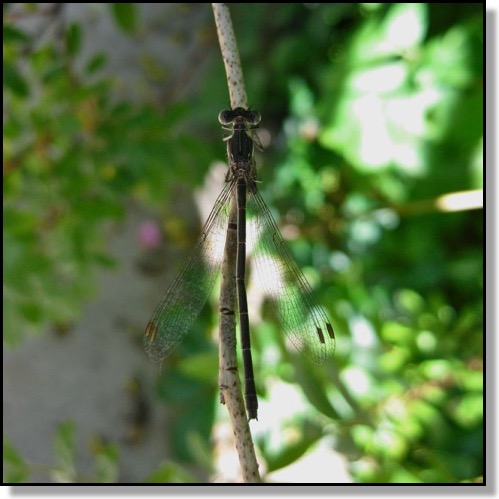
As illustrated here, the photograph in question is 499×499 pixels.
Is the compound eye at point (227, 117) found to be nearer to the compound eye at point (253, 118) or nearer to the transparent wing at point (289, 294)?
the compound eye at point (253, 118)

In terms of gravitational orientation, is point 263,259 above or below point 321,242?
below

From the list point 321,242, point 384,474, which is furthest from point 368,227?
point 384,474

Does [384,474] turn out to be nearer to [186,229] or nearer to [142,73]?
[186,229]

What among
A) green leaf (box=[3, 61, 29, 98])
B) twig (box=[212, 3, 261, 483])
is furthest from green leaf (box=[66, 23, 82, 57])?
twig (box=[212, 3, 261, 483])

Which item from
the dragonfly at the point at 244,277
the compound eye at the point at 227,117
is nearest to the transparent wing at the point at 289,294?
the dragonfly at the point at 244,277

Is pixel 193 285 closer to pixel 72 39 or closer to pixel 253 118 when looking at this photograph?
pixel 253 118

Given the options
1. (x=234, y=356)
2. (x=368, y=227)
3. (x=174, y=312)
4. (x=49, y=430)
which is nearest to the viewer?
(x=234, y=356)
